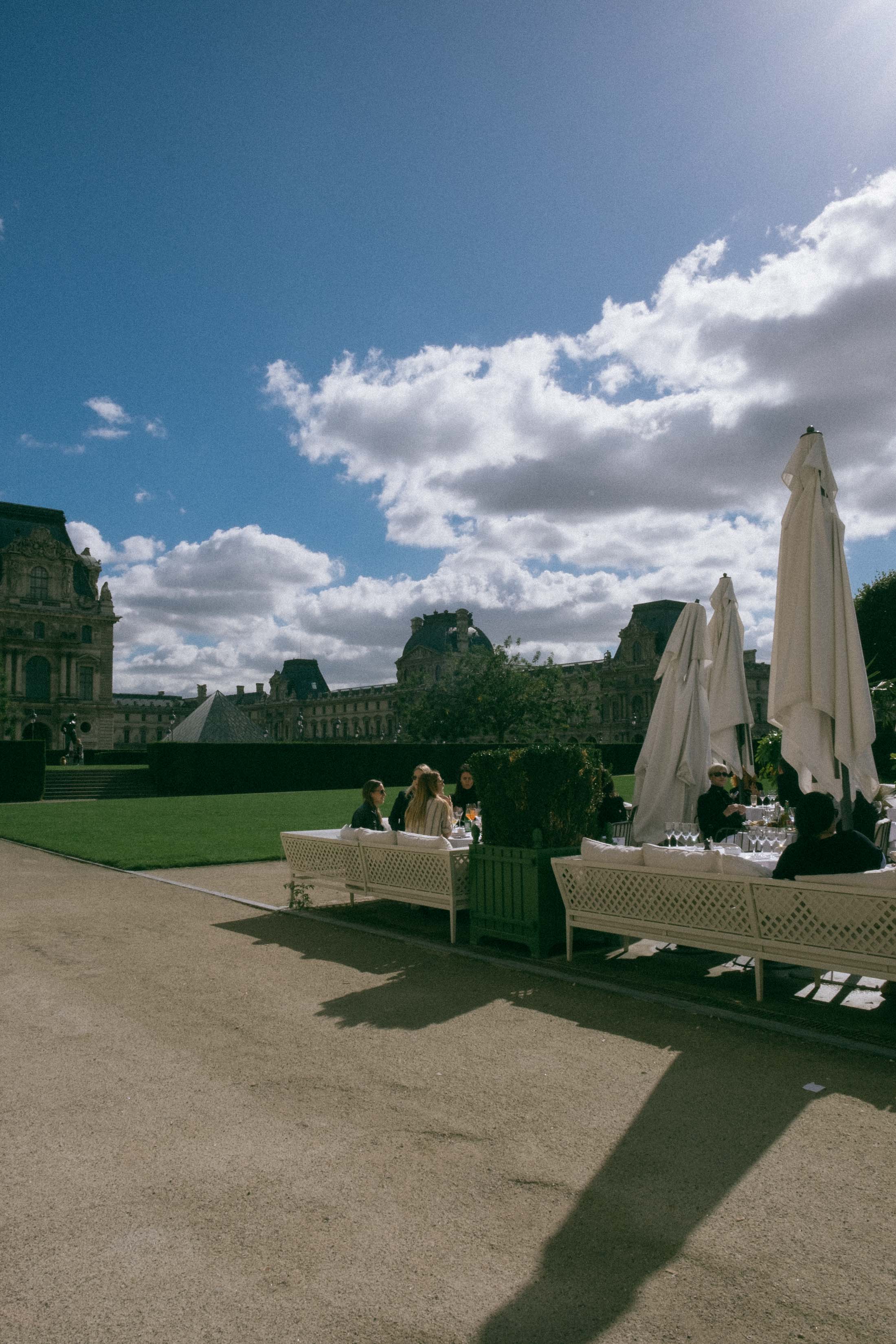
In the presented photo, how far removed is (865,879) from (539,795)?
2582mm

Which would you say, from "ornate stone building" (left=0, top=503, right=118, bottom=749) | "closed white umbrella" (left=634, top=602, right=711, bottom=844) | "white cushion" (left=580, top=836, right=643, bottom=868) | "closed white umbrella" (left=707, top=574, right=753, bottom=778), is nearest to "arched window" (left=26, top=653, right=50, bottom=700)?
"ornate stone building" (left=0, top=503, right=118, bottom=749)

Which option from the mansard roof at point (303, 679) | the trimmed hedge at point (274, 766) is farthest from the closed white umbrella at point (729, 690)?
the mansard roof at point (303, 679)

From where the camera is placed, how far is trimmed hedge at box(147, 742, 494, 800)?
3728 cm

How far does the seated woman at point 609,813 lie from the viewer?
31.0 ft

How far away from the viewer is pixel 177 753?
122 ft

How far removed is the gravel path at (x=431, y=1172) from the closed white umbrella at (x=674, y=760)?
3571 millimetres

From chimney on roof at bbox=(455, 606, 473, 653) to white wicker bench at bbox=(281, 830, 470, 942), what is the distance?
88501 mm

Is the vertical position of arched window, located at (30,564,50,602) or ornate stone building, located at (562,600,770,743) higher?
arched window, located at (30,564,50,602)

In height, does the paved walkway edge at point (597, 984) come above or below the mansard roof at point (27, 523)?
below

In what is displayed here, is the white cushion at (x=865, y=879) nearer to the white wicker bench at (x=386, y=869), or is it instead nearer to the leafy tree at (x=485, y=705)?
the white wicker bench at (x=386, y=869)

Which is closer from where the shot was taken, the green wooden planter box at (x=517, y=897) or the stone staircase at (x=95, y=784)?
the green wooden planter box at (x=517, y=897)

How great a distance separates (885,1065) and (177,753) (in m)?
35.1

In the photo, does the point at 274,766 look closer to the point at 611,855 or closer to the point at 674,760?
the point at 674,760

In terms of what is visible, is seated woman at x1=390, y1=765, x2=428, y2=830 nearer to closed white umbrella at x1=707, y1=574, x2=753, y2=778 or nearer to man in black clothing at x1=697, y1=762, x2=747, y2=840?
man in black clothing at x1=697, y1=762, x2=747, y2=840
